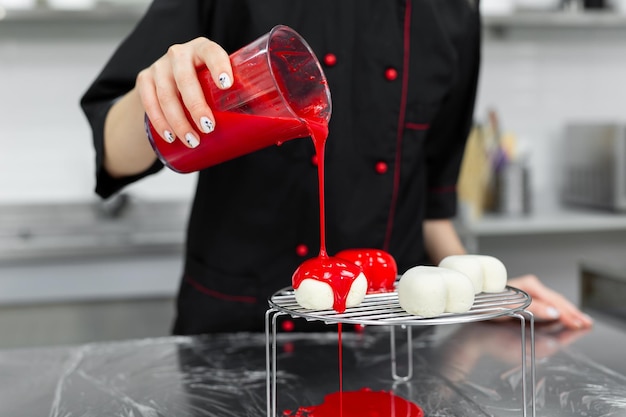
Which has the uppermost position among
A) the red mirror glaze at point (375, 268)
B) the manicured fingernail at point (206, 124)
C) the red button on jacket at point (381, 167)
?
the manicured fingernail at point (206, 124)

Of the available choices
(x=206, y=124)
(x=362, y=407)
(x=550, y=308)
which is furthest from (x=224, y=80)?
(x=550, y=308)

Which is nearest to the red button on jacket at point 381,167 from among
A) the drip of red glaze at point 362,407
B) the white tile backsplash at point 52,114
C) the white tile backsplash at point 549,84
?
the drip of red glaze at point 362,407

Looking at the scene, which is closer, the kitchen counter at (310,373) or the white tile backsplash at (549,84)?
the kitchen counter at (310,373)

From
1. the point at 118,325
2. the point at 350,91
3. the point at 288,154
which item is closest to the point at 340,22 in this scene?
the point at 350,91

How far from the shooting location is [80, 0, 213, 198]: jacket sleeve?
4.33 ft

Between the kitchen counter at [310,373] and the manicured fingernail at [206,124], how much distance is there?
370mm

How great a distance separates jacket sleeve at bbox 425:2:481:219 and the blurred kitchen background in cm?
81

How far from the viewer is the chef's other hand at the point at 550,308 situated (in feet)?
4.47

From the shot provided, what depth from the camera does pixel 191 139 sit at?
3.05 feet

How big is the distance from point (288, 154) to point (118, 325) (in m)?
1.37

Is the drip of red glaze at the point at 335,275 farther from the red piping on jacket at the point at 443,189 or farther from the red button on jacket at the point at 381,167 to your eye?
the red piping on jacket at the point at 443,189

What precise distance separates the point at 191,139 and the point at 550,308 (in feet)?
2.59

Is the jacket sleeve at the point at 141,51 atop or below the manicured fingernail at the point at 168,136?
atop

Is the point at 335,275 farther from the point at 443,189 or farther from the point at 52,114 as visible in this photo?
the point at 52,114
